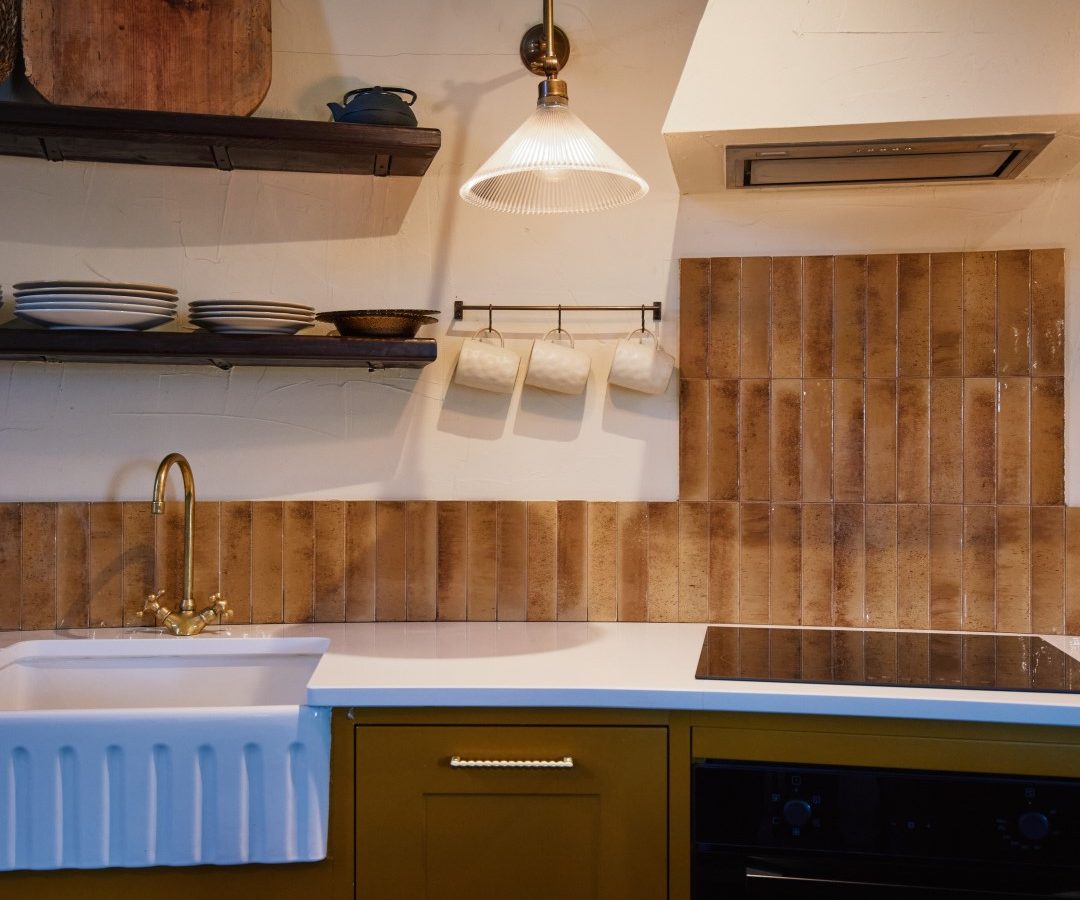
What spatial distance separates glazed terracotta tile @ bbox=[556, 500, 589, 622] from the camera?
221 cm

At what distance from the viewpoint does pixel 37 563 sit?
7.04 ft

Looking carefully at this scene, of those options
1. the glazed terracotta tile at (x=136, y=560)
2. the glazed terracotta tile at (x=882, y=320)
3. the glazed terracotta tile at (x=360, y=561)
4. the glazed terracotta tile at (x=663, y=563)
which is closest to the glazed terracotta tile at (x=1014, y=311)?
the glazed terracotta tile at (x=882, y=320)

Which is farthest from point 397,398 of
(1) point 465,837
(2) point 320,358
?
(1) point 465,837

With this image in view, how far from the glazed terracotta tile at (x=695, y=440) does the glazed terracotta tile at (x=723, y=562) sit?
0.19 feet

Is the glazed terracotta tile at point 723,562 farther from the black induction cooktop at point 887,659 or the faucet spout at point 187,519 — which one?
the faucet spout at point 187,519

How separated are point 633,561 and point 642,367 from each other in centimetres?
42

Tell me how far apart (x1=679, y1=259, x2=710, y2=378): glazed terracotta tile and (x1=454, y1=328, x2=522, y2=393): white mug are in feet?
1.20

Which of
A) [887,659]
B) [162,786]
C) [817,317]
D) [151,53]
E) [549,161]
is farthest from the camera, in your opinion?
[817,317]

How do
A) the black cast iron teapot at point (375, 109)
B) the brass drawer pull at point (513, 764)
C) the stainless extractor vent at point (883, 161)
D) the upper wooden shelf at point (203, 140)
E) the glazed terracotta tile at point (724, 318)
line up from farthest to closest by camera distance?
1. the glazed terracotta tile at point (724, 318)
2. the black cast iron teapot at point (375, 109)
3. the upper wooden shelf at point (203, 140)
4. the stainless extractor vent at point (883, 161)
5. the brass drawer pull at point (513, 764)

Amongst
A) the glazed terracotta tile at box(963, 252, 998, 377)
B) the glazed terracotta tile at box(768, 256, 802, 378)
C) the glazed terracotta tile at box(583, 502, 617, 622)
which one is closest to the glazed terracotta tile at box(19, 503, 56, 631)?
the glazed terracotta tile at box(583, 502, 617, 622)

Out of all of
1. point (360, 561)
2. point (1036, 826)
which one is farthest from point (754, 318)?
point (1036, 826)

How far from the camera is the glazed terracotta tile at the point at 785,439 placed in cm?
218

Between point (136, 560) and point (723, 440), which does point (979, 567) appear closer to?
point (723, 440)

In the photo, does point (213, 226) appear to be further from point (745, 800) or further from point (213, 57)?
point (745, 800)
